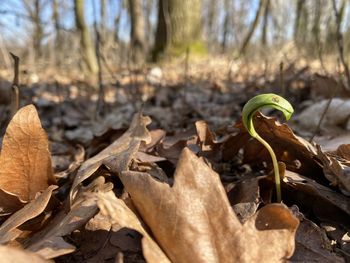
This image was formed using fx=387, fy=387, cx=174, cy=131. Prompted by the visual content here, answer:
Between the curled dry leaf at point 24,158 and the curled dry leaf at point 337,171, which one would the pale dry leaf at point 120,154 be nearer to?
the curled dry leaf at point 24,158

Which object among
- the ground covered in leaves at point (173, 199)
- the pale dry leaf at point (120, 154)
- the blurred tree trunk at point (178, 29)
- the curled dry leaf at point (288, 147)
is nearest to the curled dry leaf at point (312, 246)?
the ground covered in leaves at point (173, 199)

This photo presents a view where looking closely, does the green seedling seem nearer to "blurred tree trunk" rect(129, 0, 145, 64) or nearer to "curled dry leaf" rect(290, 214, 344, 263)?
"curled dry leaf" rect(290, 214, 344, 263)

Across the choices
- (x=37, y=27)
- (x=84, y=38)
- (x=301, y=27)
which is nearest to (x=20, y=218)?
(x=37, y=27)

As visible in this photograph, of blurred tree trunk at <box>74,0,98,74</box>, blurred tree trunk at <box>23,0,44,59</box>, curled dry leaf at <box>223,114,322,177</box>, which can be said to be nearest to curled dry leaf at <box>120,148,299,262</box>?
curled dry leaf at <box>223,114,322,177</box>

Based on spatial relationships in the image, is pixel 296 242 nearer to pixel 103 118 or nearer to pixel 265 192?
Result: pixel 265 192

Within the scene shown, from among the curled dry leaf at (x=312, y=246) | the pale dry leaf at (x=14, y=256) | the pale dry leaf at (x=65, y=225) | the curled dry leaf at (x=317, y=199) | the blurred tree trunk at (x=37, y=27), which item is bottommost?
the curled dry leaf at (x=312, y=246)

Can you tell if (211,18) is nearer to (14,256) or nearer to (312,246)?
(312,246)
